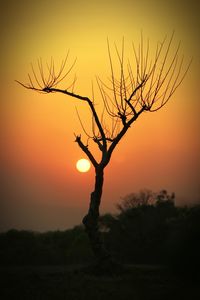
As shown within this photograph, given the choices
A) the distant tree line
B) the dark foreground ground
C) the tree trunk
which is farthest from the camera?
the distant tree line

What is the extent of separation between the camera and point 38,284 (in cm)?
992

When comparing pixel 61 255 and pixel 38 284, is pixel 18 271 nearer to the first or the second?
pixel 38 284

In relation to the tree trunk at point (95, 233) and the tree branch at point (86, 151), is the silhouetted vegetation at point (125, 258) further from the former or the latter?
the tree branch at point (86, 151)

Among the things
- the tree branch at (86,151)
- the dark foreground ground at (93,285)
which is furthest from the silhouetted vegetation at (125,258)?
the tree branch at (86,151)

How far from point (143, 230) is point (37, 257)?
3686mm

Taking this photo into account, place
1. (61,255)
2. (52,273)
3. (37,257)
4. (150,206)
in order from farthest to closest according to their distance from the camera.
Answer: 1. (150,206)
2. (61,255)
3. (37,257)
4. (52,273)

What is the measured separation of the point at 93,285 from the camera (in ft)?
32.8

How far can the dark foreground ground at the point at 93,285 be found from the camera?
892 centimetres

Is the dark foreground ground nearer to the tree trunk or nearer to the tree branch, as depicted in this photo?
the tree trunk

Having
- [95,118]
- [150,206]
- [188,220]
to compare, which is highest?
[95,118]

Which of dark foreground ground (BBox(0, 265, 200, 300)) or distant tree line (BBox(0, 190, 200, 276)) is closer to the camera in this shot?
dark foreground ground (BBox(0, 265, 200, 300))

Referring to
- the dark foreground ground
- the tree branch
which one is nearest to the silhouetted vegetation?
the dark foreground ground

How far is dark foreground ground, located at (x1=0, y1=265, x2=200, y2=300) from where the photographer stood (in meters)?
8.92

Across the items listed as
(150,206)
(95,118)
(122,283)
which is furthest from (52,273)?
(150,206)
